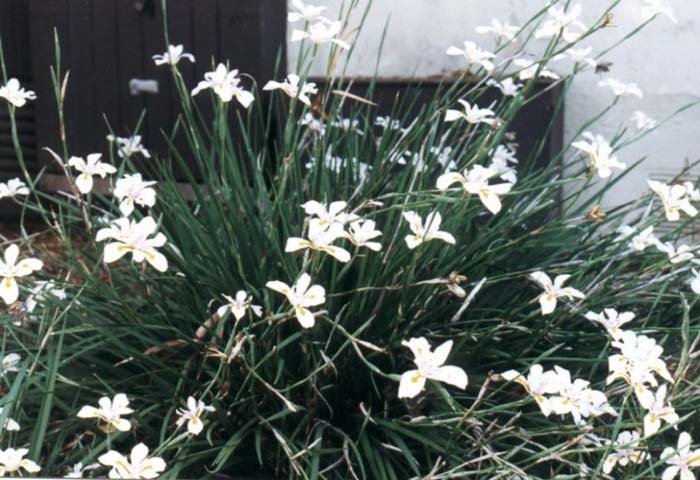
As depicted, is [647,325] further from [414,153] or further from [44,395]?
[44,395]

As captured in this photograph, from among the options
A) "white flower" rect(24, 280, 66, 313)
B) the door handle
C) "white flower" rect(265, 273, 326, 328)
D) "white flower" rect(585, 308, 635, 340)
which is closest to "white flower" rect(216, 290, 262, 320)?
"white flower" rect(265, 273, 326, 328)

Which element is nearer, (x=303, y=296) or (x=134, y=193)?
(x=303, y=296)

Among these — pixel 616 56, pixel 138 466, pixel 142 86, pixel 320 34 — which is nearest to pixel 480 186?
pixel 320 34

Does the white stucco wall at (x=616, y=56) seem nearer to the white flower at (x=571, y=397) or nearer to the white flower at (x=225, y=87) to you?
the white flower at (x=225, y=87)

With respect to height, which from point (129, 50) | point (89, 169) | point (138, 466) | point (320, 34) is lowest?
point (129, 50)

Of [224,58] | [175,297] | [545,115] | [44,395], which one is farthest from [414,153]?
[224,58]

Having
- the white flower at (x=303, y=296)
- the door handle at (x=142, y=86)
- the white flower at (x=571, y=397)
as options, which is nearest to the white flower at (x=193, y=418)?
the white flower at (x=303, y=296)

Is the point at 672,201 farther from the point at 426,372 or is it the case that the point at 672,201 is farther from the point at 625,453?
the point at 426,372
